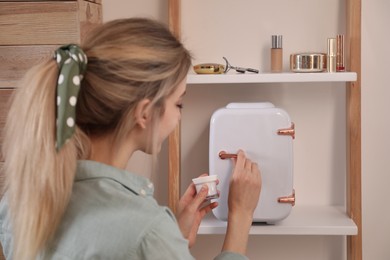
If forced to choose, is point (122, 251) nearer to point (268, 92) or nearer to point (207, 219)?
Answer: point (207, 219)

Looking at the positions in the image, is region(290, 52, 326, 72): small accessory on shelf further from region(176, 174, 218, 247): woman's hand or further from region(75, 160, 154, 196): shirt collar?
region(75, 160, 154, 196): shirt collar

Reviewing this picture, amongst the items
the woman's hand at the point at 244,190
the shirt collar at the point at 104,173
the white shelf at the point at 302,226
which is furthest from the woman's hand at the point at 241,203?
the shirt collar at the point at 104,173

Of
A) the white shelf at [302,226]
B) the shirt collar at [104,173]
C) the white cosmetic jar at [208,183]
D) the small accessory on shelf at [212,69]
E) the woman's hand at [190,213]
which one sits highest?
the small accessory on shelf at [212,69]

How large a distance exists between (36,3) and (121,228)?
3.13 ft

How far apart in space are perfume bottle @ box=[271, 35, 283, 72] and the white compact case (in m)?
0.14

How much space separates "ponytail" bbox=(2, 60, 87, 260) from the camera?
Result: 1103 mm

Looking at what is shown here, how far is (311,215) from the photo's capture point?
2.09m

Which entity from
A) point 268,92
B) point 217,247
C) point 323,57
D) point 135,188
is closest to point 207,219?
point 217,247

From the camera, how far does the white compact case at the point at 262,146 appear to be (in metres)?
1.94

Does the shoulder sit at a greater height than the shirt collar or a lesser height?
lesser

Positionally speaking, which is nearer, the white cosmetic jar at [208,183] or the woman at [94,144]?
the woman at [94,144]

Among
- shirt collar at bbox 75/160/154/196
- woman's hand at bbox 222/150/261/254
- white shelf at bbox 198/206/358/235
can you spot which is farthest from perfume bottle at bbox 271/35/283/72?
shirt collar at bbox 75/160/154/196

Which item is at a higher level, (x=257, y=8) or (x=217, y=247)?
(x=257, y=8)

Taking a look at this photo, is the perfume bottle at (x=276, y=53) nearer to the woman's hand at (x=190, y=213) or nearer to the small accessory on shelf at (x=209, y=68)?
the small accessory on shelf at (x=209, y=68)
